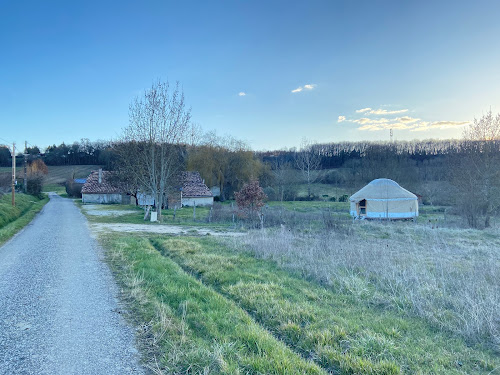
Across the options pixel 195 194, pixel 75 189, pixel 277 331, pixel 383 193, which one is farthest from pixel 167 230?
pixel 75 189

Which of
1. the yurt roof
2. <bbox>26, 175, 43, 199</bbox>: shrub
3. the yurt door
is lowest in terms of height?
the yurt door

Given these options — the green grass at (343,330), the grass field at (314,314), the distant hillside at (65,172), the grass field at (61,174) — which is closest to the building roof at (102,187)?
the grass field at (61,174)

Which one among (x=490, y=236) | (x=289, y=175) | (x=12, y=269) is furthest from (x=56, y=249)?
(x=289, y=175)

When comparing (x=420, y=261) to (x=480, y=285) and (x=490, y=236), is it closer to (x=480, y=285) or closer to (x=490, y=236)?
(x=480, y=285)

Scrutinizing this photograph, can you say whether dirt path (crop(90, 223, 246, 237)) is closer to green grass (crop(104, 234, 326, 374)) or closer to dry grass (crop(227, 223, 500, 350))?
dry grass (crop(227, 223, 500, 350))

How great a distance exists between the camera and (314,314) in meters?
4.51

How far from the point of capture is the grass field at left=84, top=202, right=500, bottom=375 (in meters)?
3.30

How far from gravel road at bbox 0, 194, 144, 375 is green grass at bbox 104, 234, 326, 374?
303mm

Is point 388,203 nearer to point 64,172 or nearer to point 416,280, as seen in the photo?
point 416,280

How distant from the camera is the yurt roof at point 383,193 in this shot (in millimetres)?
28266

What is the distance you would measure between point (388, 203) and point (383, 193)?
958mm

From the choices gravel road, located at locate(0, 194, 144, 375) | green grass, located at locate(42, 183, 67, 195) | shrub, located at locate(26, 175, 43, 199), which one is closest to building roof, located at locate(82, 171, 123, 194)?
shrub, located at locate(26, 175, 43, 199)

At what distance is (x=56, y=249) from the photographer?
9.64 m

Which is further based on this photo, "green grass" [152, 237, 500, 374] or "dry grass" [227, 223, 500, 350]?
"dry grass" [227, 223, 500, 350]
